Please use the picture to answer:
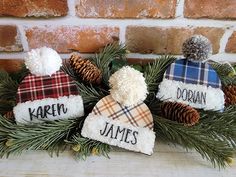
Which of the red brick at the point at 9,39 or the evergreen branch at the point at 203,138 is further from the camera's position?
the red brick at the point at 9,39

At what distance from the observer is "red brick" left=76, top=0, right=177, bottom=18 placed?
67cm

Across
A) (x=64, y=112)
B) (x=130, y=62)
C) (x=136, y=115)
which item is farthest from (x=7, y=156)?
(x=130, y=62)

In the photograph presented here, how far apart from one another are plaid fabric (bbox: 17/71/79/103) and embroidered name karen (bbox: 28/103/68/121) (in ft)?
0.06

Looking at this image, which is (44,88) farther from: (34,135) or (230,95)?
(230,95)

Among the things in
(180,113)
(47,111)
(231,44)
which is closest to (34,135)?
(47,111)

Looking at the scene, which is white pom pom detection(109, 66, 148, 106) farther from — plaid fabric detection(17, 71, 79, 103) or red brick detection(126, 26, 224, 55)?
red brick detection(126, 26, 224, 55)

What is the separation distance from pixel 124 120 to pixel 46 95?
0.14 meters

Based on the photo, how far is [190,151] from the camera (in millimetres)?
559

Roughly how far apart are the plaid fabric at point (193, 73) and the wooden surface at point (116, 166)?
0.13 metres

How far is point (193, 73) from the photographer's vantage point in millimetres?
587

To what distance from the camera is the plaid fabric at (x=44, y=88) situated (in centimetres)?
54

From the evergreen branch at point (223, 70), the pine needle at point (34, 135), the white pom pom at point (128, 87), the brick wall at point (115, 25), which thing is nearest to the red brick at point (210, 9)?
the brick wall at point (115, 25)

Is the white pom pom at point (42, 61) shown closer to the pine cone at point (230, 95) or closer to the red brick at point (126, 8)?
the red brick at point (126, 8)

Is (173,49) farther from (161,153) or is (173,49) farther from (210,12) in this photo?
(161,153)
